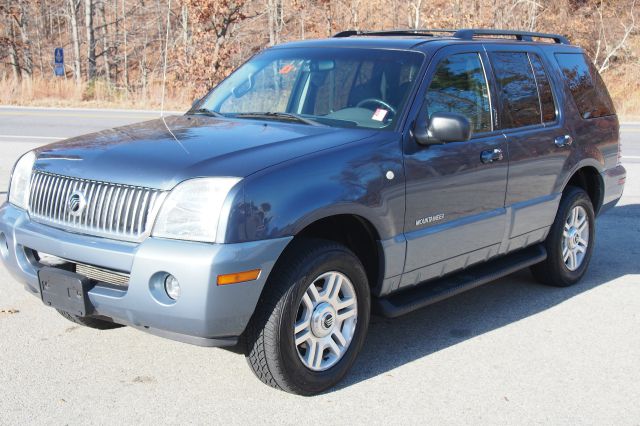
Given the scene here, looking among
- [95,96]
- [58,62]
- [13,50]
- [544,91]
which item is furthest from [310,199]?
[13,50]

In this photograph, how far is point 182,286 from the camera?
3.71 m

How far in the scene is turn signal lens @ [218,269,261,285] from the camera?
3711 millimetres

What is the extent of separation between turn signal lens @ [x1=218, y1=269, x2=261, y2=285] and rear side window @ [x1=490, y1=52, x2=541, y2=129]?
2462 millimetres

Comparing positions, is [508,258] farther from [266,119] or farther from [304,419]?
[304,419]

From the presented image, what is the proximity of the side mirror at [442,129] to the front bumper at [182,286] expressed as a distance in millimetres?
1250

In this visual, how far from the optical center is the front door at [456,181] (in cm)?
473

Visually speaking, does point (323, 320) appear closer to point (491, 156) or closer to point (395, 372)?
point (395, 372)

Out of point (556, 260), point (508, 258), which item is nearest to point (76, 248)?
point (508, 258)

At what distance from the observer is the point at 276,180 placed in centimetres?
393

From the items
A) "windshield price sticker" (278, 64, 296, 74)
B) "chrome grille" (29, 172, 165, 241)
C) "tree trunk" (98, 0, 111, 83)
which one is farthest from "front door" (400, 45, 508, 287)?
"tree trunk" (98, 0, 111, 83)

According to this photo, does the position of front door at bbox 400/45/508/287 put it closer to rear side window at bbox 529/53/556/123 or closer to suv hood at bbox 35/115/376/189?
suv hood at bbox 35/115/376/189

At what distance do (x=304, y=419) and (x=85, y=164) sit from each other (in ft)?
5.69

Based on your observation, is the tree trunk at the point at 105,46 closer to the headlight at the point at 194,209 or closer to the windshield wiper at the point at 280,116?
the windshield wiper at the point at 280,116

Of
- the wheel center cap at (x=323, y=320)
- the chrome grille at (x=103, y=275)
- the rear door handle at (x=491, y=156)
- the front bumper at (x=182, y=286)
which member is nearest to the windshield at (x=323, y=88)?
the rear door handle at (x=491, y=156)
